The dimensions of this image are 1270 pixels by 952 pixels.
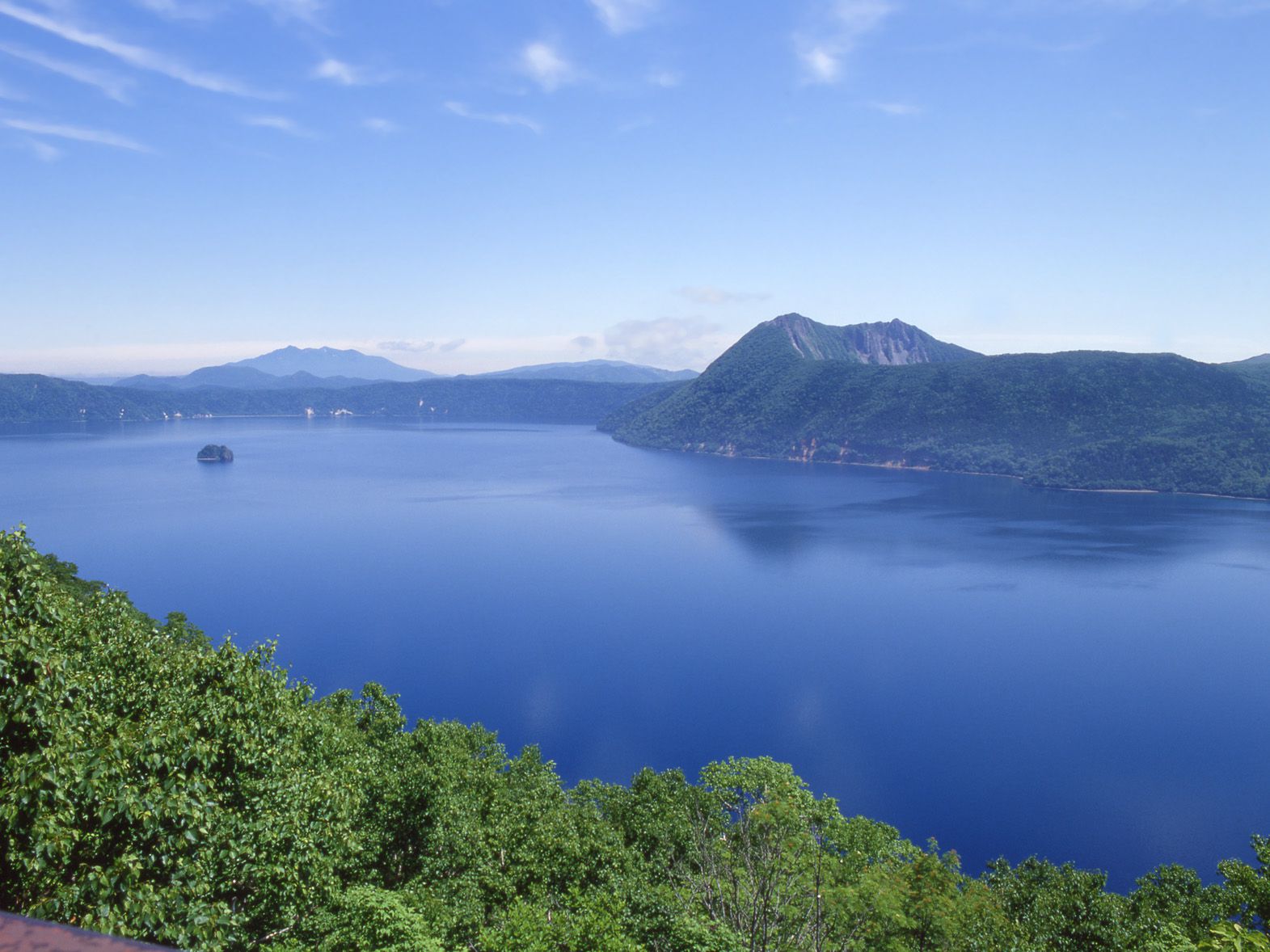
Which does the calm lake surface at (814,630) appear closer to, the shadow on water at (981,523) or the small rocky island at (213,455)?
the shadow on water at (981,523)

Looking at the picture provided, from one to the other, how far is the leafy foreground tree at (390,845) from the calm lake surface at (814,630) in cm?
1587

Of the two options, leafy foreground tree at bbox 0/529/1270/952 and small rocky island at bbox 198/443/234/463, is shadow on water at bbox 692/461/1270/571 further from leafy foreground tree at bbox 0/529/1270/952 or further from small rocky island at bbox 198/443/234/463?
small rocky island at bbox 198/443/234/463

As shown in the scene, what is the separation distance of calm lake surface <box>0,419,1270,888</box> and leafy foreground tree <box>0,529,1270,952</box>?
1587 cm

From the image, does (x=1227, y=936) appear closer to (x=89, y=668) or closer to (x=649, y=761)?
(x=89, y=668)

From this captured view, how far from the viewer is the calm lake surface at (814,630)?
4684 centimetres

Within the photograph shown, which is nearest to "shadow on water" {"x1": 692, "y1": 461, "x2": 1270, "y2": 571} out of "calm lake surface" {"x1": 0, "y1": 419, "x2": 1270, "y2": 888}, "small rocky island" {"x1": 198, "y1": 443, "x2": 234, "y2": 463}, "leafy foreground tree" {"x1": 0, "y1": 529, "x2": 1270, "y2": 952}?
"calm lake surface" {"x1": 0, "y1": 419, "x2": 1270, "y2": 888}

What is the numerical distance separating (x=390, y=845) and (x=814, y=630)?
185ft

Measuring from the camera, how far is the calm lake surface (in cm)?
4684

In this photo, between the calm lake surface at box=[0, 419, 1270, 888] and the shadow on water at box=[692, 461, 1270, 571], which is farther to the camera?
the shadow on water at box=[692, 461, 1270, 571]

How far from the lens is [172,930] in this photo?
314 inches

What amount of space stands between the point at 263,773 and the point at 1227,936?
45.6ft

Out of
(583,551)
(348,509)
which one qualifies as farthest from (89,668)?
(348,509)

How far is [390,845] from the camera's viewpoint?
23.2m

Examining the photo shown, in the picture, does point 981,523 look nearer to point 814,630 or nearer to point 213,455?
point 814,630
